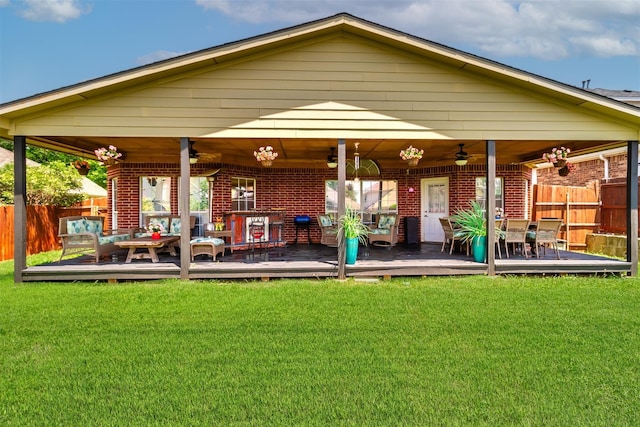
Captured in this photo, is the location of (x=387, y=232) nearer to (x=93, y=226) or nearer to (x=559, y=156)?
(x=559, y=156)

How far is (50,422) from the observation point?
264 centimetres

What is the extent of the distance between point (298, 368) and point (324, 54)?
5637 millimetres

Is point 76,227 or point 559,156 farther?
point 76,227

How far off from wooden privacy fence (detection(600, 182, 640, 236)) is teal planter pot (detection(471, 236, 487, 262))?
6811 millimetres

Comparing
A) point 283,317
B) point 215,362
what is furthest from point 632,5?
point 215,362

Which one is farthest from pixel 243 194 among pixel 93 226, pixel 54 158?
pixel 54 158

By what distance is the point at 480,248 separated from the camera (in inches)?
304

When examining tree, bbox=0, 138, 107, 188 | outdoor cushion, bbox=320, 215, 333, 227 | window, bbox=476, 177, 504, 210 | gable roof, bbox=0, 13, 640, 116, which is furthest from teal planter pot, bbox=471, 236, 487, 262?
tree, bbox=0, 138, 107, 188

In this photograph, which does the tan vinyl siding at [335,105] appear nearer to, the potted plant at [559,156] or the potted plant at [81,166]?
the potted plant at [559,156]

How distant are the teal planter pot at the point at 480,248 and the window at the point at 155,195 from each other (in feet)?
28.0

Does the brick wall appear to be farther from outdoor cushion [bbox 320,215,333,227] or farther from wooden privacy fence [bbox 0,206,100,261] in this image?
wooden privacy fence [bbox 0,206,100,261]

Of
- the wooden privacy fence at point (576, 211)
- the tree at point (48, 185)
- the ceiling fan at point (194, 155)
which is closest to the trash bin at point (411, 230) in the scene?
the wooden privacy fence at point (576, 211)

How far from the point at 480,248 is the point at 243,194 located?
709 cm

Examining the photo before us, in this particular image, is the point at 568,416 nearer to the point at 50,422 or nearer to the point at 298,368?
the point at 298,368
